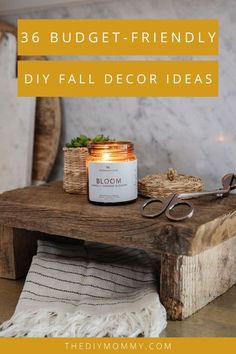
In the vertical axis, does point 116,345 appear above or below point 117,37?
below

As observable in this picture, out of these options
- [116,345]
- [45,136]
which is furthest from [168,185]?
[45,136]

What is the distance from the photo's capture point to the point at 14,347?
Answer: 60cm

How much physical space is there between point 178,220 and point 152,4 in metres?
0.51

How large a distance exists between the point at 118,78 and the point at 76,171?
0.85 feet

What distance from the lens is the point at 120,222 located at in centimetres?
69

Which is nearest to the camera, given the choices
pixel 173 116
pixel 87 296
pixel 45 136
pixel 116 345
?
pixel 116 345

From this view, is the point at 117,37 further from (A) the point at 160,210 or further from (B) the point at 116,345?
(B) the point at 116,345

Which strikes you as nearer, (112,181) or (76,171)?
(112,181)

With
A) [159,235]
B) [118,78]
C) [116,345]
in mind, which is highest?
[118,78]

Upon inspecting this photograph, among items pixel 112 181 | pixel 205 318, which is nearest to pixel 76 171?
pixel 112 181

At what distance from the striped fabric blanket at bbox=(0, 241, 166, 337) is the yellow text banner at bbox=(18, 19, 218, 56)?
402mm

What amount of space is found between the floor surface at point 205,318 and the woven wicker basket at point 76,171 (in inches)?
7.9

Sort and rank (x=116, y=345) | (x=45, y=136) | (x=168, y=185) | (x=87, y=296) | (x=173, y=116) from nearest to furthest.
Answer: (x=116, y=345) → (x=87, y=296) → (x=168, y=185) → (x=173, y=116) → (x=45, y=136)

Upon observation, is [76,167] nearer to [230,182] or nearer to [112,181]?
[112,181]
